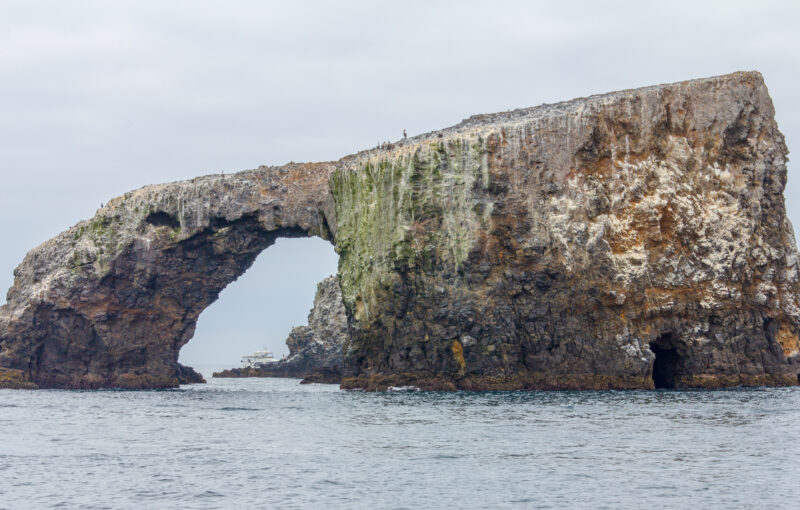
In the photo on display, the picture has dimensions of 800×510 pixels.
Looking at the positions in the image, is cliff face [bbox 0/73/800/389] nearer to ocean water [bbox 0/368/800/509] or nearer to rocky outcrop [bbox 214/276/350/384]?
ocean water [bbox 0/368/800/509]

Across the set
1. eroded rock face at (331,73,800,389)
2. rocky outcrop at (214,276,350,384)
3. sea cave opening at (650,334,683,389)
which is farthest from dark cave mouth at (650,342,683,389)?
rocky outcrop at (214,276,350,384)

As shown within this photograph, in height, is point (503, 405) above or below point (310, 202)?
below

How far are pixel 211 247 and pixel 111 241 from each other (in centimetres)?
703

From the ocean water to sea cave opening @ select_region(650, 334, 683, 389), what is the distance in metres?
6.86

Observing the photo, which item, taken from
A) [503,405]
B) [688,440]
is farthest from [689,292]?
[688,440]

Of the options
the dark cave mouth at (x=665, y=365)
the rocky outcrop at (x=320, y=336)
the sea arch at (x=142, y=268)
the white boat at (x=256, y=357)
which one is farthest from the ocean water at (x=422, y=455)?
the white boat at (x=256, y=357)

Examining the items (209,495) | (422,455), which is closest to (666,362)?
(422,455)

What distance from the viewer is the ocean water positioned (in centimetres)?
2095

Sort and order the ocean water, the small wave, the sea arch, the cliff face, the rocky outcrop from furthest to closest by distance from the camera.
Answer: the rocky outcrop → the sea arch → the cliff face → the small wave → the ocean water

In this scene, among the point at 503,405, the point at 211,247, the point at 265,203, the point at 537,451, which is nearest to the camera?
the point at 537,451

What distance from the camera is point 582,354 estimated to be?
49.9 meters

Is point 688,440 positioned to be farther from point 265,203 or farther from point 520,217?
point 265,203

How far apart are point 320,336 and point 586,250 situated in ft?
170

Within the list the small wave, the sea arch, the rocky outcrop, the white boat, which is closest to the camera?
the small wave
